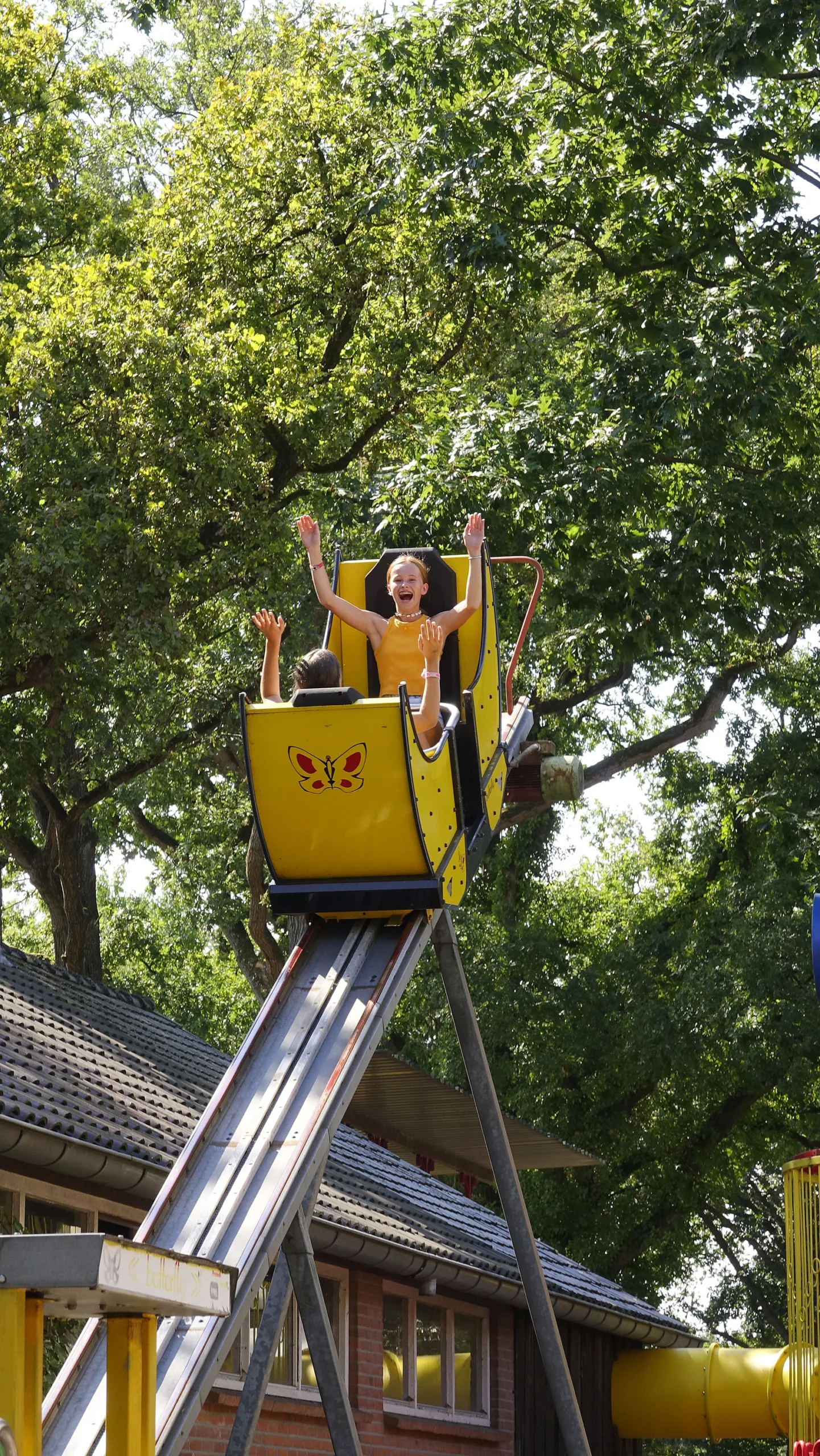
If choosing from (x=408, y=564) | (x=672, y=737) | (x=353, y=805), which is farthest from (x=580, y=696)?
(x=353, y=805)

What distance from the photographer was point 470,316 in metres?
20.9

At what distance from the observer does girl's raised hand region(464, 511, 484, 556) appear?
401 inches

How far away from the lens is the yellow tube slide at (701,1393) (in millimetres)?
16500

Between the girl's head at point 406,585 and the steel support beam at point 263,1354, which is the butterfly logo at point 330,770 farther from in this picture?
the girl's head at point 406,585

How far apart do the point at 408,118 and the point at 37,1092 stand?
35.6ft

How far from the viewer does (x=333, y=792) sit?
8742 millimetres

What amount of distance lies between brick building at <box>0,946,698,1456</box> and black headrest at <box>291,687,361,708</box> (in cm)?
252

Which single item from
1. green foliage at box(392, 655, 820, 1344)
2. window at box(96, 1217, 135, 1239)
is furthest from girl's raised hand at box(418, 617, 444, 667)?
green foliage at box(392, 655, 820, 1344)

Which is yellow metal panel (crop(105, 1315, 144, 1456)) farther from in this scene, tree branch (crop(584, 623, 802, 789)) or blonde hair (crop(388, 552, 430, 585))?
tree branch (crop(584, 623, 802, 789))

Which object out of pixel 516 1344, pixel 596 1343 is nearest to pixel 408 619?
pixel 516 1344

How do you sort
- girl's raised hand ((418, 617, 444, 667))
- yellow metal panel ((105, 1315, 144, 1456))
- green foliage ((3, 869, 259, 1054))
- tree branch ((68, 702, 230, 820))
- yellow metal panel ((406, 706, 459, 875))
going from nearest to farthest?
yellow metal panel ((105, 1315, 144, 1456)) < yellow metal panel ((406, 706, 459, 875)) < girl's raised hand ((418, 617, 444, 667)) < tree branch ((68, 702, 230, 820)) < green foliage ((3, 869, 259, 1054))

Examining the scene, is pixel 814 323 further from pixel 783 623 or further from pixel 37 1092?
pixel 37 1092

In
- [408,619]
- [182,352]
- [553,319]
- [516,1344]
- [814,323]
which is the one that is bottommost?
[516,1344]

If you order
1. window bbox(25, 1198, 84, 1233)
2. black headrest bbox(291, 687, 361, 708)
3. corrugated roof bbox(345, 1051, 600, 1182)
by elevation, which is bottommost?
window bbox(25, 1198, 84, 1233)
